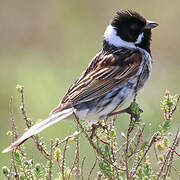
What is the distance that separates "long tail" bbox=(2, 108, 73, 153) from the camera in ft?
12.7

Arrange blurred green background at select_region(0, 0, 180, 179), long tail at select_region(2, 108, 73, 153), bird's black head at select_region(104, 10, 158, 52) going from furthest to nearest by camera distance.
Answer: blurred green background at select_region(0, 0, 180, 179) < bird's black head at select_region(104, 10, 158, 52) < long tail at select_region(2, 108, 73, 153)

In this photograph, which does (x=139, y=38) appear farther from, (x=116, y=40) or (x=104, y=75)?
(x=104, y=75)

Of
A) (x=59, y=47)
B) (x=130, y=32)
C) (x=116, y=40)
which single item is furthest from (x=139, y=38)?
(x=59, y=47)

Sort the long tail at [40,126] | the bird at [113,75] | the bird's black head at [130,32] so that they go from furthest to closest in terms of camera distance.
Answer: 1. the bird's black head at [130,32]
2. the bird at [113,75]
3. the long tail at [40,126]

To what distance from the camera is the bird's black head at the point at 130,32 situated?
5.29m

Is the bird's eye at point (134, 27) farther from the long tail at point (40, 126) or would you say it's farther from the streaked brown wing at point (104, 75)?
the long tail at point (40, 126)

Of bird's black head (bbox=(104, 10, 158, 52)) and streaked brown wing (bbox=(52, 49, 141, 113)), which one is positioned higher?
bird's black head (bbox=(104, 10, 158, 52))

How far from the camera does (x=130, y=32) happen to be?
5.33 metres

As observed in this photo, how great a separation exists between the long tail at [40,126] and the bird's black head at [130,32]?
3.32 feet

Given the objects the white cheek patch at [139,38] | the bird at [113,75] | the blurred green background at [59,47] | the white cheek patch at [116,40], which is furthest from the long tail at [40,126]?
the blurred green background at [59,47]

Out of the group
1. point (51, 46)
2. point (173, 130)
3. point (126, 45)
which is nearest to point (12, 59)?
point (51, 46)

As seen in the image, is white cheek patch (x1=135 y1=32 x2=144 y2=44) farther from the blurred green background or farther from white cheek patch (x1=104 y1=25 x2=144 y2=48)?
the blurred green background

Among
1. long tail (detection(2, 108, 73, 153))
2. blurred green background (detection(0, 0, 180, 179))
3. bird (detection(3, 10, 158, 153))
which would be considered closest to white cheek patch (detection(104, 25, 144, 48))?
bird (detection(3, 10, 158, 153))

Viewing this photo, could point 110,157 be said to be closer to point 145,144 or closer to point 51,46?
point 145,144
